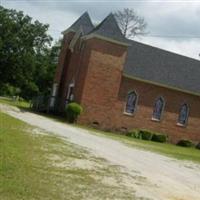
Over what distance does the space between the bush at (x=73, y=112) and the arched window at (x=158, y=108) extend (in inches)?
316

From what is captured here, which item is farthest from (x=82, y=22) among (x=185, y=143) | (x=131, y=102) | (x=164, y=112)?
(x=185, y=143)

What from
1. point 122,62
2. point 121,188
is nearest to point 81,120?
point 122,62

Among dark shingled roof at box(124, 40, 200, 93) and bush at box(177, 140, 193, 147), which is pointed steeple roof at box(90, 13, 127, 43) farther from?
bush at box(177, 140, 193, 147)

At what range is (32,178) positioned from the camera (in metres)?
12.7

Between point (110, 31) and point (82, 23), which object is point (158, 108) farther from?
point (82, 23)

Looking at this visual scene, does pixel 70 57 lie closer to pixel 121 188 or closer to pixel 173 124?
pixel 173 124

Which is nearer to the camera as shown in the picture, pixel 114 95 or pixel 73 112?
pixel 73 112

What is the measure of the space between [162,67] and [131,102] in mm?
4931

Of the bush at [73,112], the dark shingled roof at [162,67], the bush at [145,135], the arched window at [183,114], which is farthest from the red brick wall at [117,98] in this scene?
the bush at [145,135]

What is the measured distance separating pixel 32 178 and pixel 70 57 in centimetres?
4082

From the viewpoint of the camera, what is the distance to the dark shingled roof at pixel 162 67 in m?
48.6

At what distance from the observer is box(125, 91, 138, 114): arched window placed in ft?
157

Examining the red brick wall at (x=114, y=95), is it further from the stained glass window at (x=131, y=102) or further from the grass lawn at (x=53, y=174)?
the grass lawn at (x=53, y=174)

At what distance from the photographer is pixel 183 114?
51.0 m
